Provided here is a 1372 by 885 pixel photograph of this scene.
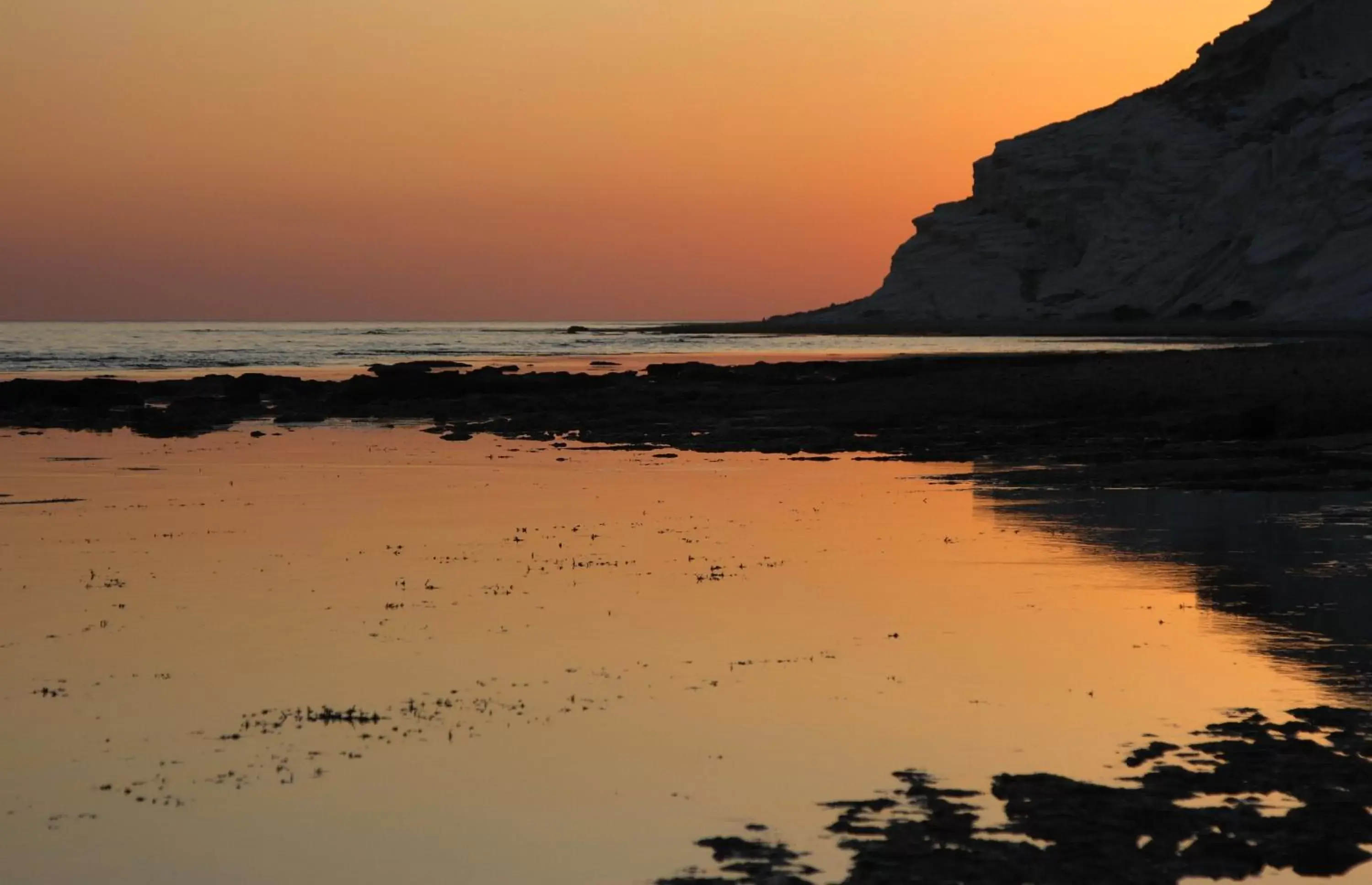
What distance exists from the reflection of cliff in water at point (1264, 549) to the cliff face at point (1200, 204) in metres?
112

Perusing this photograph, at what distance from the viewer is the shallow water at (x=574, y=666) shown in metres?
9.85

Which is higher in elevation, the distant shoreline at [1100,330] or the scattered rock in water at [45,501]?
the distant shoreline at [1100,330]

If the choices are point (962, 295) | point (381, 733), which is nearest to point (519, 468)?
point (381, 733)

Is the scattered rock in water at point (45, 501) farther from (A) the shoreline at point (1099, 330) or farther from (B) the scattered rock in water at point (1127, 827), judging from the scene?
(A) the shoreline at point (1099, 330)

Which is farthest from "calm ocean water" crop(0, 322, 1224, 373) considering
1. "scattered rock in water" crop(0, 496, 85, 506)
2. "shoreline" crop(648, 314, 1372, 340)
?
"scattered rock in water" crop(0, 496, 85, 506)

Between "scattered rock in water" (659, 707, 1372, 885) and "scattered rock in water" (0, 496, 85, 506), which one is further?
Answer: "scattered rock in water" (0, 496, 85, 506)

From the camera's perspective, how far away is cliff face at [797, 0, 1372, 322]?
141 metres

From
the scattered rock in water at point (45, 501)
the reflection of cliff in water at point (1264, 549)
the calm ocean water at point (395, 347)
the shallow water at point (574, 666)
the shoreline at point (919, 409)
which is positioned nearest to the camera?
the shallow water at point (574, 666)

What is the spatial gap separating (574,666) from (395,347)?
4671 inches

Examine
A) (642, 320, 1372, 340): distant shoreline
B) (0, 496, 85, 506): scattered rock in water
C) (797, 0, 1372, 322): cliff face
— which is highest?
(797, 0, 1372, 322): cliff face

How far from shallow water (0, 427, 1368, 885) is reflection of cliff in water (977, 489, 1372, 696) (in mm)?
102

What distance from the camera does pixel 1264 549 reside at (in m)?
20.4

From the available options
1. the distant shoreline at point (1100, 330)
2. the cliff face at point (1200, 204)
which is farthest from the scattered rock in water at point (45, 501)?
the cliff face at point (1200, 204)

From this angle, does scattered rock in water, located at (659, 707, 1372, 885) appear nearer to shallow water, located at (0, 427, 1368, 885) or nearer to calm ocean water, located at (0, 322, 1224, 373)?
shallow water, located at (0, 427, 1368, 885)
